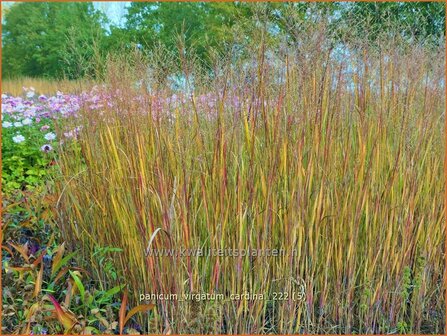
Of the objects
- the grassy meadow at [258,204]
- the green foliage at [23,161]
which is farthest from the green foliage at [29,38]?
the grassy meadow at [258,204]

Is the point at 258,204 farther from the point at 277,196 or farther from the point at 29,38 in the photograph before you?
the point at 29,38

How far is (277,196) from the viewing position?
2219 millimetres

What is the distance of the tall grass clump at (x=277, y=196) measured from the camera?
217 cm

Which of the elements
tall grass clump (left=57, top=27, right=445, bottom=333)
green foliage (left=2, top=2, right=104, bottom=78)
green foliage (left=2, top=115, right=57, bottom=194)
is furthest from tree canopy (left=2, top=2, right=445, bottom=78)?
green foliage (left=2, top=115, right=57, bottom=194)

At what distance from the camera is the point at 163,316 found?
220 centimetres

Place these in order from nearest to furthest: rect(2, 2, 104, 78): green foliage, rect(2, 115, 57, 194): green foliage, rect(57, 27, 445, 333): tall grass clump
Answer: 1. rect(57, 27, 445, 333): tall grass clump
2. rect(2, 115, 57, 194): green foliage
3. rect(2, 2, 104, 78): green foliage

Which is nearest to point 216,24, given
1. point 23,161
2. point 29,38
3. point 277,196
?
point 277,196

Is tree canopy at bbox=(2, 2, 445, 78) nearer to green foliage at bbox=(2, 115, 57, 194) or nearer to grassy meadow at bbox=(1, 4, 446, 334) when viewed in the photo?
grassy meadow at bbox=(1, 4, 446, 334)

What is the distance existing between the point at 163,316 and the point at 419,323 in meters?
1.31

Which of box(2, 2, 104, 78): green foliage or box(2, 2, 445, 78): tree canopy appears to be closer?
box(2, 2, 445, 78): tree canopy

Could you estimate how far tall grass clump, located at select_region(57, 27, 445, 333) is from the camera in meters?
2.17

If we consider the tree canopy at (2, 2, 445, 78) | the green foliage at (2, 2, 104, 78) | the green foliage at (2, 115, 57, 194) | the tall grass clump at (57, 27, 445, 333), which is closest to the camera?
the tall grass clump at (57, 27, 445, 333)

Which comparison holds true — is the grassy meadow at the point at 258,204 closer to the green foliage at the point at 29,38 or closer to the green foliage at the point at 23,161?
the green foliage at the point at 23,161

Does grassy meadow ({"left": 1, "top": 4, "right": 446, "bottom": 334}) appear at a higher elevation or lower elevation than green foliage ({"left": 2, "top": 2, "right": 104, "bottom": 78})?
lower
